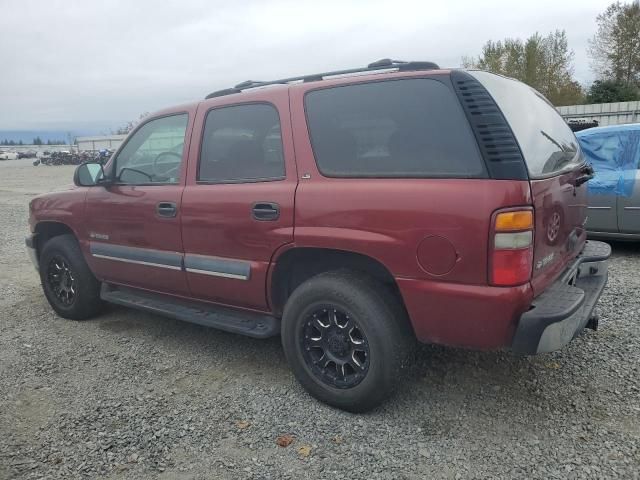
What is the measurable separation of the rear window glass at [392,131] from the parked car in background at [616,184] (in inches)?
170

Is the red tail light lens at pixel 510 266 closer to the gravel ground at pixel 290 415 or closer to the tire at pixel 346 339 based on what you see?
the tire at pixel 346 339

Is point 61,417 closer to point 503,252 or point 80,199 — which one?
point 80,199

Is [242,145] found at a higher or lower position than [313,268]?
higher

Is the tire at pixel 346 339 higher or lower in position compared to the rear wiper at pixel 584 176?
lower

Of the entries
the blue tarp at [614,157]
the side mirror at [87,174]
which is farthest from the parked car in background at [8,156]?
the blue tarp at [614,157]

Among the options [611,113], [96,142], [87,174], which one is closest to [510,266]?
[87,174]

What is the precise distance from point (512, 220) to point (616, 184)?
4.42 m

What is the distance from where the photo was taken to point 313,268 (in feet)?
10.9

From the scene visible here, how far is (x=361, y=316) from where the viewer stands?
2893 mm

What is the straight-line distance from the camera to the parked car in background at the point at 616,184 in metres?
5.96

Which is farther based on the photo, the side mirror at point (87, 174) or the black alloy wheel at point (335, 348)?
the side mirror at point (87, 174)

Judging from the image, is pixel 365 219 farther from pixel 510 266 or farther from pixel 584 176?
pixel 584 176

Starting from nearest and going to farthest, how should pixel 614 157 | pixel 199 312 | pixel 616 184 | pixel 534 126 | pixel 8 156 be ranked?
pixel 534 126 → pixel 199 312 → pixel 616 184 → pixel 614 157 → pixel 8 156

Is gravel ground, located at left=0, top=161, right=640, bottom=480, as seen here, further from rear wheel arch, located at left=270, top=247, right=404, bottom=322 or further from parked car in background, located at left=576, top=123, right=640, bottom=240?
parked car in background, located at left=576, top=123, right=640, bottom=240
